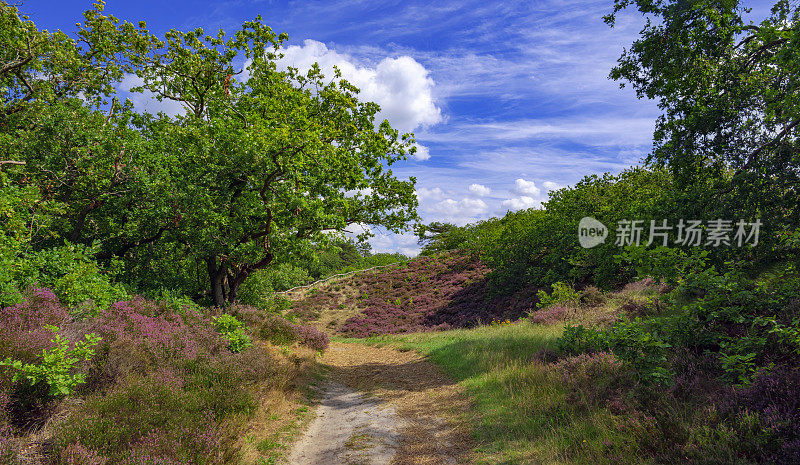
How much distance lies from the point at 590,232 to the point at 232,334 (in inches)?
736

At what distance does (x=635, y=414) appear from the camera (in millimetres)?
5715

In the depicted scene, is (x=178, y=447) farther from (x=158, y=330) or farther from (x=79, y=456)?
(x=158, y=330)

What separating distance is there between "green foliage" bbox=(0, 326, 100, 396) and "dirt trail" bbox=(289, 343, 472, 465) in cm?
368

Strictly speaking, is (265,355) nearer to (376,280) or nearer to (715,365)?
(715,365)

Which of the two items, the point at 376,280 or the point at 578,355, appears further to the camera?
the point at 376,280

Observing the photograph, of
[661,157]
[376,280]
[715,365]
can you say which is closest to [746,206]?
[661,157]

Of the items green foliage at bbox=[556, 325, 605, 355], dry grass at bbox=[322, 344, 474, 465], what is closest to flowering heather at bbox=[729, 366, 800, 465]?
green foliage at bbox=[556, 325, 605, 355]

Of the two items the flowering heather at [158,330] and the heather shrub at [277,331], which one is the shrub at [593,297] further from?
the flowering heather at [158,330]

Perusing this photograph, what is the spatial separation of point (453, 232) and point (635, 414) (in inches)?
1794

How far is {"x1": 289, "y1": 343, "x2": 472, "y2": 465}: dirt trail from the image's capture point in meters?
6.63

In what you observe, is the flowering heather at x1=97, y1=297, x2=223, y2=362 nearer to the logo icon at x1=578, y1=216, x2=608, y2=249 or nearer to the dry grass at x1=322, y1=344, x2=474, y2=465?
the dry grass at x1=322, y1=344, x2=474, y2=465

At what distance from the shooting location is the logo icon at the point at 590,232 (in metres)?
19.8

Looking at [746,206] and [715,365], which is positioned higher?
[746,206]

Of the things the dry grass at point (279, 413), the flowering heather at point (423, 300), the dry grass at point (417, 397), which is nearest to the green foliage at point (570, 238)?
the flowering heather at point (423, 300)
